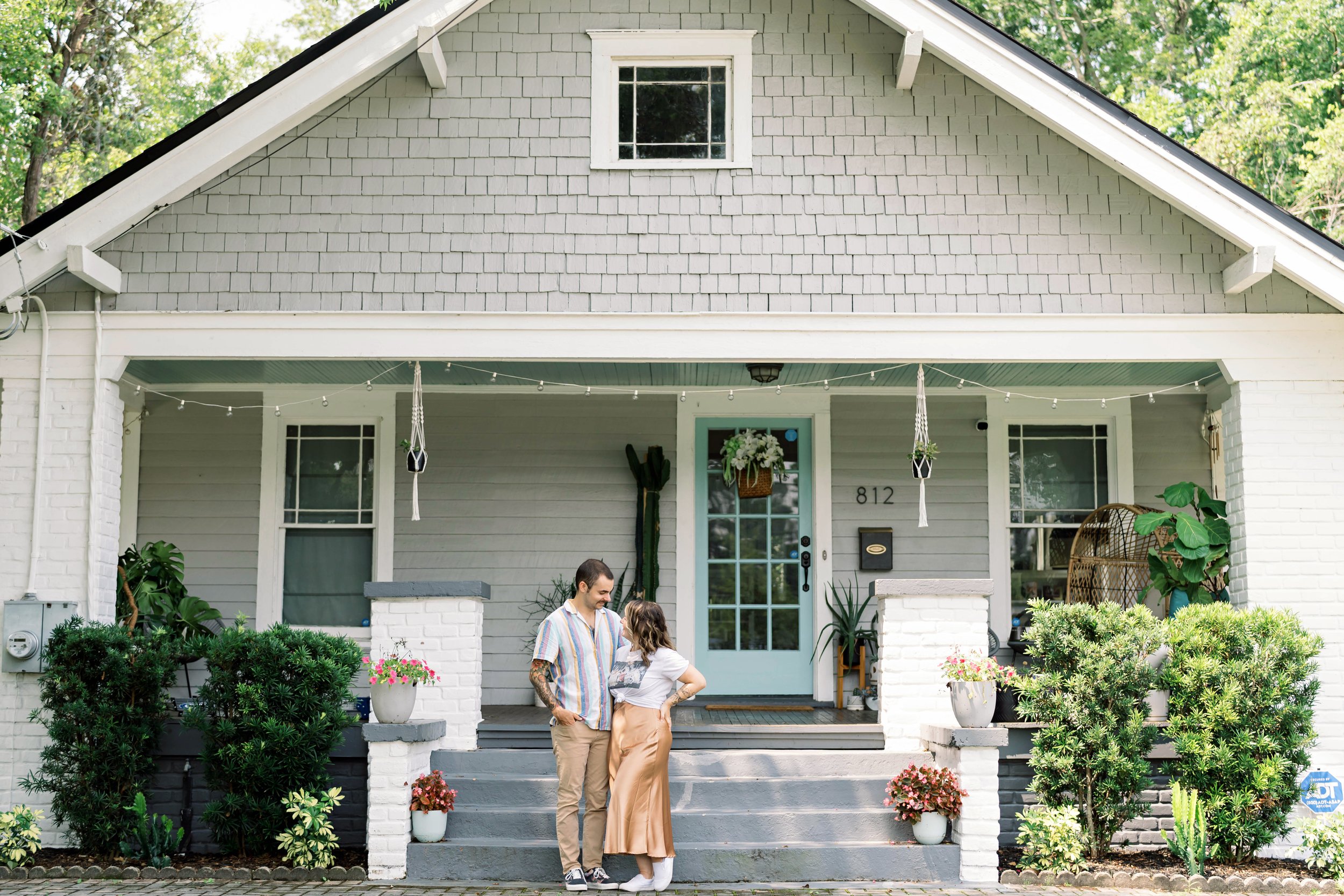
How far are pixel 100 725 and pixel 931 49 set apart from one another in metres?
6.10

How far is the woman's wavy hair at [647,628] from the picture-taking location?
577 centimetres

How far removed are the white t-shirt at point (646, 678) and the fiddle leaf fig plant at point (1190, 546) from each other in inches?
136

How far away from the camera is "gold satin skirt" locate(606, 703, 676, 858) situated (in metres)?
5.71

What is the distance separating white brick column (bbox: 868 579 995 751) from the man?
1743mm

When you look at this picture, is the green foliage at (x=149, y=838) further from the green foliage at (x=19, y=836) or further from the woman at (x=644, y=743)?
the woman at (x=644, y=743)

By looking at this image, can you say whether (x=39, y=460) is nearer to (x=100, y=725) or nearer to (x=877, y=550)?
(x=100, y=725)

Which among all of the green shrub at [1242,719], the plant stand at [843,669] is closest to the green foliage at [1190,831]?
the green shrub at [1242,719]

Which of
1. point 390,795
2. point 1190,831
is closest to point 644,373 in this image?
point 390,795

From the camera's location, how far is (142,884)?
5949 millimetres

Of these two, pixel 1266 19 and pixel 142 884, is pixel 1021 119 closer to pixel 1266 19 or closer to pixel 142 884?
pixel 142 884

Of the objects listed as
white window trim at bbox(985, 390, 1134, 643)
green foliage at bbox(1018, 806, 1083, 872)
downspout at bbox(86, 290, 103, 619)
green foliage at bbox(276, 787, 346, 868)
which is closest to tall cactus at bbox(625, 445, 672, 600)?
white window trim at bbox(985, 390, 1134, 643)

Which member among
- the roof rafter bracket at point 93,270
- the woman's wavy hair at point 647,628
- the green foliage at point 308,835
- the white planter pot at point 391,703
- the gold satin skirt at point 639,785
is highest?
the roof rafter bracket at point 93,270

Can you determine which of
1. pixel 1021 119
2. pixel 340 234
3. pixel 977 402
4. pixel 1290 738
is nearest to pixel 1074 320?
pixel 1021 119

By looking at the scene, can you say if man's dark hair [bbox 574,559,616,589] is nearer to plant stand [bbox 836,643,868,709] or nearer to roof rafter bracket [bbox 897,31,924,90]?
plant stand [bbox 836,643,868,709]
